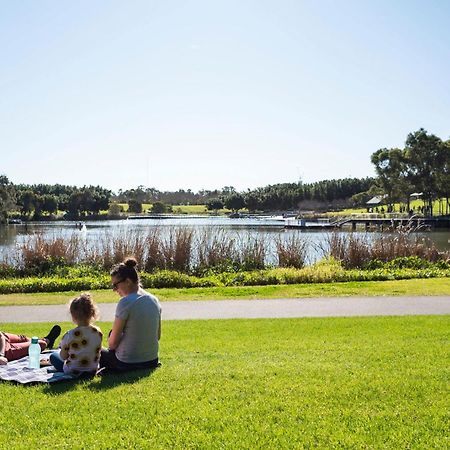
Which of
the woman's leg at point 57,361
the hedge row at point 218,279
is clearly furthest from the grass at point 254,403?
the hedge row at point 218,279

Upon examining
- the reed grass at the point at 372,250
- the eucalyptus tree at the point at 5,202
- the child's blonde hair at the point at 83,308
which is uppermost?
the eucalyptus tree at the point at 5,202

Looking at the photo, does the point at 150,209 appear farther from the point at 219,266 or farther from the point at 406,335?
the point at 406,335

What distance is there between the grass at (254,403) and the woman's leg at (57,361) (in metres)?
0.52

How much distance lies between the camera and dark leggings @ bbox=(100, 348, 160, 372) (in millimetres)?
6105

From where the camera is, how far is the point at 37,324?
1027 cm

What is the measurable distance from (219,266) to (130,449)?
14.8 m

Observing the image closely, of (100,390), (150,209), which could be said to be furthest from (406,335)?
(150,209)

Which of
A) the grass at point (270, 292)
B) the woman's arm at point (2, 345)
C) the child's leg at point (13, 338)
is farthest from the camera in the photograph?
the grass at point (270, 292)

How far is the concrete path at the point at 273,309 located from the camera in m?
11.2

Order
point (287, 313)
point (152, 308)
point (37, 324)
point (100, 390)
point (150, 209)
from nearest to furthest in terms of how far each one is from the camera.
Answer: point (100, 390)
point (152, 308)
point (37, 324)
point (287, 313)
point (150, 209)

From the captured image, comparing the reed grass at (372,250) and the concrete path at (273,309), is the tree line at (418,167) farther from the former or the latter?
the concrete path at (273,309)

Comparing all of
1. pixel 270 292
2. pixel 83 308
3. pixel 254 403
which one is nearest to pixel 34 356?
pixel 83 308

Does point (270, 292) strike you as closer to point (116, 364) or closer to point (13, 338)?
point (13, 338)

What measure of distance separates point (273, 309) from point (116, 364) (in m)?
6.26
